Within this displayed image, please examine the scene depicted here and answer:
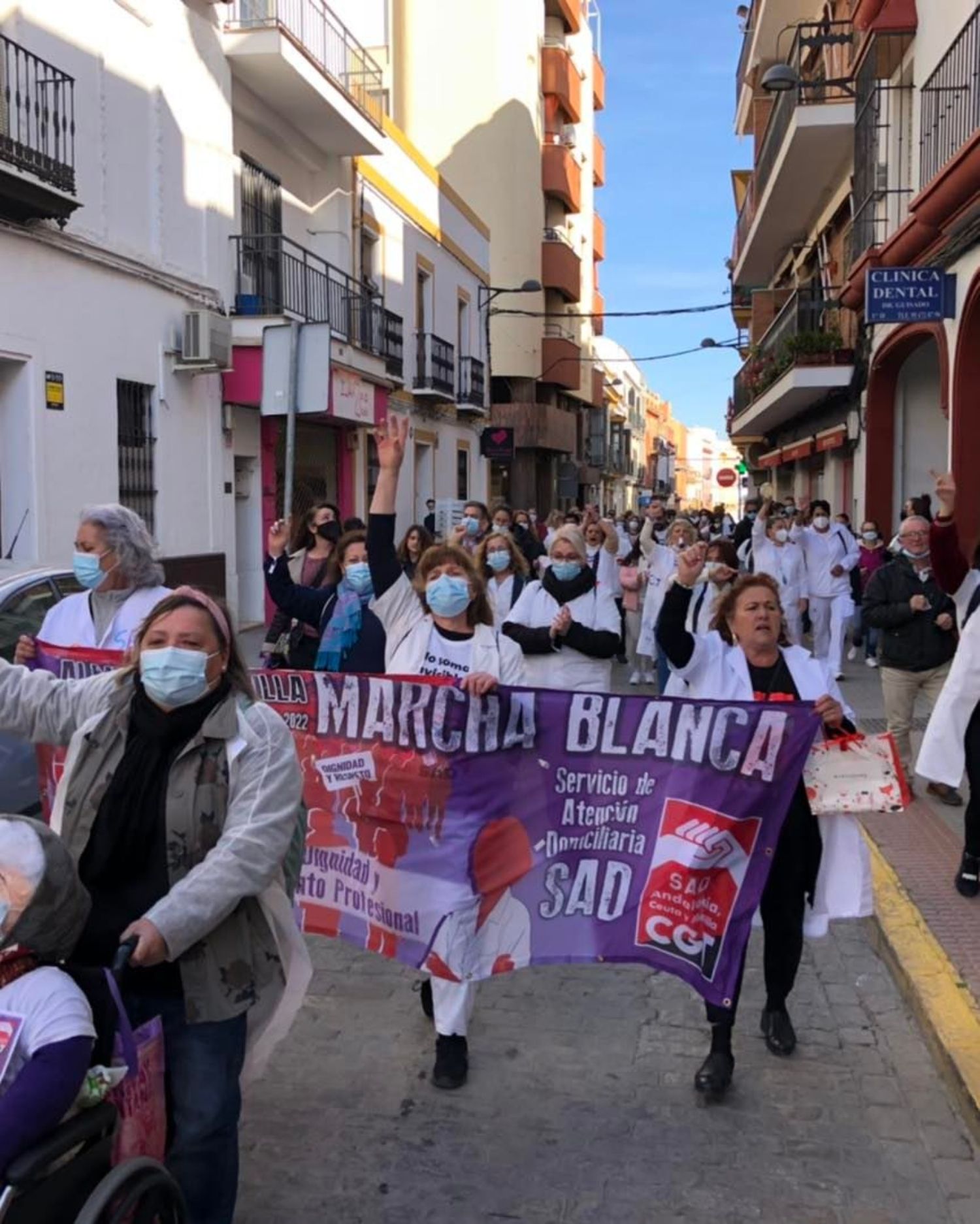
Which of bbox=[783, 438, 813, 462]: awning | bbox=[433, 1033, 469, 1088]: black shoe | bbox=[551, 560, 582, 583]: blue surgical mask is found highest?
bbox=[783, 438, 813, 462]: awning

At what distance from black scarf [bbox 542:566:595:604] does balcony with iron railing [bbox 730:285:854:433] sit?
14167 mm

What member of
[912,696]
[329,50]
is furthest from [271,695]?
[329,50]

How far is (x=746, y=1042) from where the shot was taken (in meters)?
4.29

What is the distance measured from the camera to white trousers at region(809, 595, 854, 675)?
1289 centimetres

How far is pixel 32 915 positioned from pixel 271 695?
217cm

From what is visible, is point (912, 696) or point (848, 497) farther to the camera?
point (848, 497)


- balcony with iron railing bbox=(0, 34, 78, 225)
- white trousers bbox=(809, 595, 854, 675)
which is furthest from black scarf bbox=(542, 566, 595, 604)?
balcony with iron railing bbox=(0, 34, 78, 225)

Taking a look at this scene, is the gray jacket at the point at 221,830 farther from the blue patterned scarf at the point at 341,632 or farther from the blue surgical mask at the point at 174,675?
the blue patterned scarf at the point at 341,632

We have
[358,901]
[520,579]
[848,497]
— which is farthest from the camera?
[848,497]

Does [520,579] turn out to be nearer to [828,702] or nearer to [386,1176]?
[828,702]

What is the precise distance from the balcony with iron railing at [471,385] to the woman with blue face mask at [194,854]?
2617cm

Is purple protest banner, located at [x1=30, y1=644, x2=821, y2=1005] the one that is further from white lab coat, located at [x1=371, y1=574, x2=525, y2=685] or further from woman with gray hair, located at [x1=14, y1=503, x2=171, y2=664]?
woman with gray hair, located at [x1=14, y1=503, x2=171, y2=664]

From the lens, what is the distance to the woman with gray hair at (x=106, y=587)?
4.78 m

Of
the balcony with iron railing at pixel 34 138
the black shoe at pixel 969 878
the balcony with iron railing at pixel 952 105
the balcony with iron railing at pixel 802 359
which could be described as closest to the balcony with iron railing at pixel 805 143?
the balcony with iron railing at pixel 802 359
